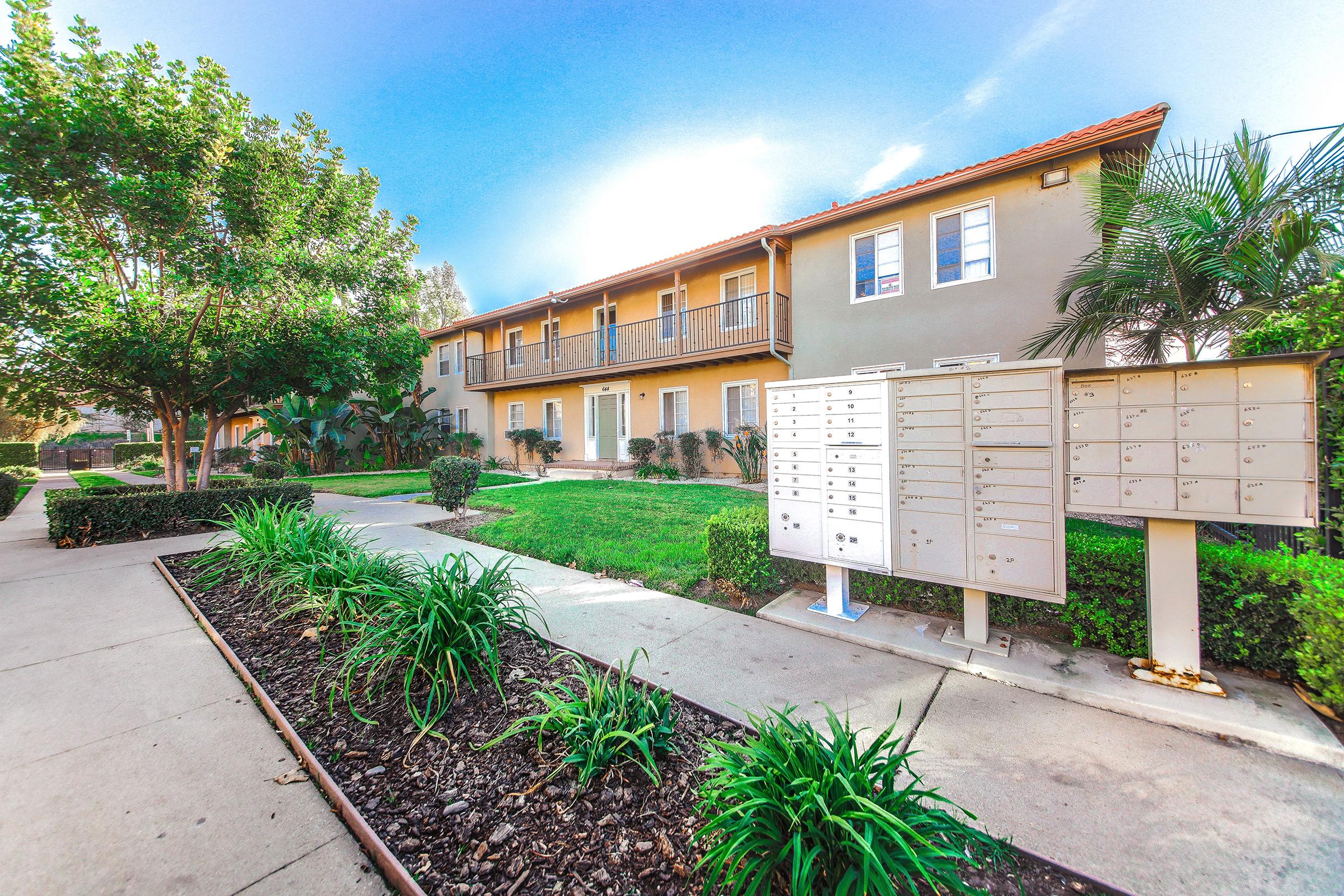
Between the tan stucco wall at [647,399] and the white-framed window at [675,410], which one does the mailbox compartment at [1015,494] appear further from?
the white-framed window at [675,410]

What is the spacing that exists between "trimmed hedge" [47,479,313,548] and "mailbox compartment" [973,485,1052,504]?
839cm

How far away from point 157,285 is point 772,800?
1035 cm

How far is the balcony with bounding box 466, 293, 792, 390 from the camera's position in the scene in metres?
11.9

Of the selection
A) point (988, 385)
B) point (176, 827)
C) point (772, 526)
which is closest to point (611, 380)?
point (772, 526)

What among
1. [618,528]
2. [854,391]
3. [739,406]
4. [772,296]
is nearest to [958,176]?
[772,296]

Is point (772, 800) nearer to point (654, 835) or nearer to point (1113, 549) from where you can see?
point (654, 835)

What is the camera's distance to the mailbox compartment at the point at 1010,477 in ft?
9.38

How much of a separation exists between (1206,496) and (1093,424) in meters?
0.61

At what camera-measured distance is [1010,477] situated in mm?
2967

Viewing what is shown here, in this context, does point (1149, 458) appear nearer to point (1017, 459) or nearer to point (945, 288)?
point (1017, 459)

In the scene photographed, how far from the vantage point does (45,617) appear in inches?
153

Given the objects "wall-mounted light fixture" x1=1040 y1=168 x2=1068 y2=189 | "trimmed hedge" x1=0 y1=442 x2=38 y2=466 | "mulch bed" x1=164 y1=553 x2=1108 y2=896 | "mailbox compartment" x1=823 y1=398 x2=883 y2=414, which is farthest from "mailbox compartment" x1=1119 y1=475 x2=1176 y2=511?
"trimmed hedge" x1=0 y1=442 x2=38 y2=466

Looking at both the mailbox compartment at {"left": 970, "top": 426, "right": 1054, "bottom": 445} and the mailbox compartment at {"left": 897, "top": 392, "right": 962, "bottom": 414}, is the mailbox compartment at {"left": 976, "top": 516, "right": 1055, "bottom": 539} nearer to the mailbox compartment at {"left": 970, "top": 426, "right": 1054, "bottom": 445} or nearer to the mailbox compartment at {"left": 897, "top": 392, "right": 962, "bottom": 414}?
the mailbox compartment at {"left": 970, "top": 426, "right": 1054, "bottom": 445}

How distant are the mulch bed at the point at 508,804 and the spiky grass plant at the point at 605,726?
2.3 inches
